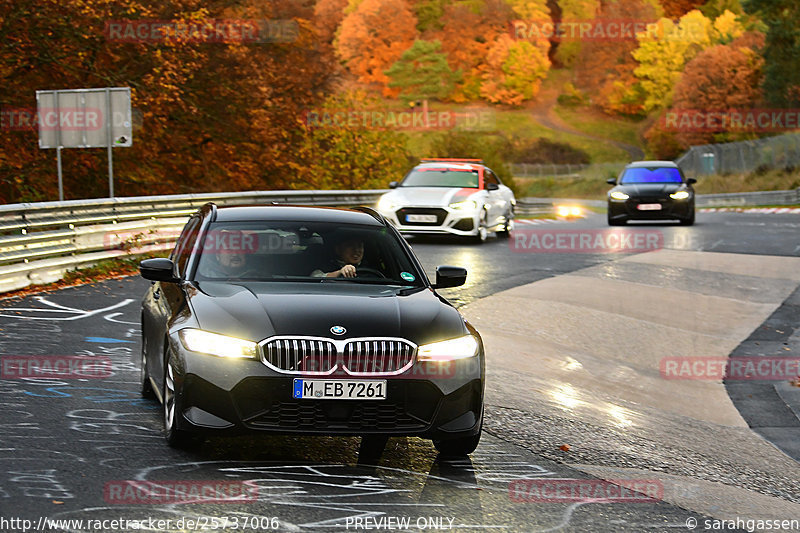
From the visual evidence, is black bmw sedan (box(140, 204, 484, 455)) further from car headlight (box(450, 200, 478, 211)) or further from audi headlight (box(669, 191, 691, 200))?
audi headlight (box(669, 191, 691, 200))

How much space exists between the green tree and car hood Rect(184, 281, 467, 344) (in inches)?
6359

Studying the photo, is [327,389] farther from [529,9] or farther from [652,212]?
[529,9]

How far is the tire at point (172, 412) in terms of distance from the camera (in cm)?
679

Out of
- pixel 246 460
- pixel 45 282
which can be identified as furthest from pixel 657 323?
pixel 246 460

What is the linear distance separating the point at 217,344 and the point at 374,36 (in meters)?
186

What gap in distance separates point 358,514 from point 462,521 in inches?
19.7

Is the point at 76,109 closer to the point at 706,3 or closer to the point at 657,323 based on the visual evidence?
the point at 657,323

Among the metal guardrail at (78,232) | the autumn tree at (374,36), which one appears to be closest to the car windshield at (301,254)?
the metal guardrail at (78,232)

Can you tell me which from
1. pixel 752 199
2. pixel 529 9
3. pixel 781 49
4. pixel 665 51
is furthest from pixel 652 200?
pixel 529 9

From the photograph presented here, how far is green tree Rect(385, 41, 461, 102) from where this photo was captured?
168000 millimetres

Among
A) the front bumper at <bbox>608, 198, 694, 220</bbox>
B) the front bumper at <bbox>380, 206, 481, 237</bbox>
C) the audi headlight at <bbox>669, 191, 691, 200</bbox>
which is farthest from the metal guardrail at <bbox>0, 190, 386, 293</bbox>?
the audi headlight at <bbox>669, 191, 691, 200</bbox>

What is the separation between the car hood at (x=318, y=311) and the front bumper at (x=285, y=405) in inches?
8.4

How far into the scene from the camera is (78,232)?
1802cm

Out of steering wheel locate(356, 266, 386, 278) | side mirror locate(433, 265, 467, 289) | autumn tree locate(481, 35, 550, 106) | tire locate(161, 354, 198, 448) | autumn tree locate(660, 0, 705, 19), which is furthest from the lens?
autumn tree locate(481, 35, 550, 106)
